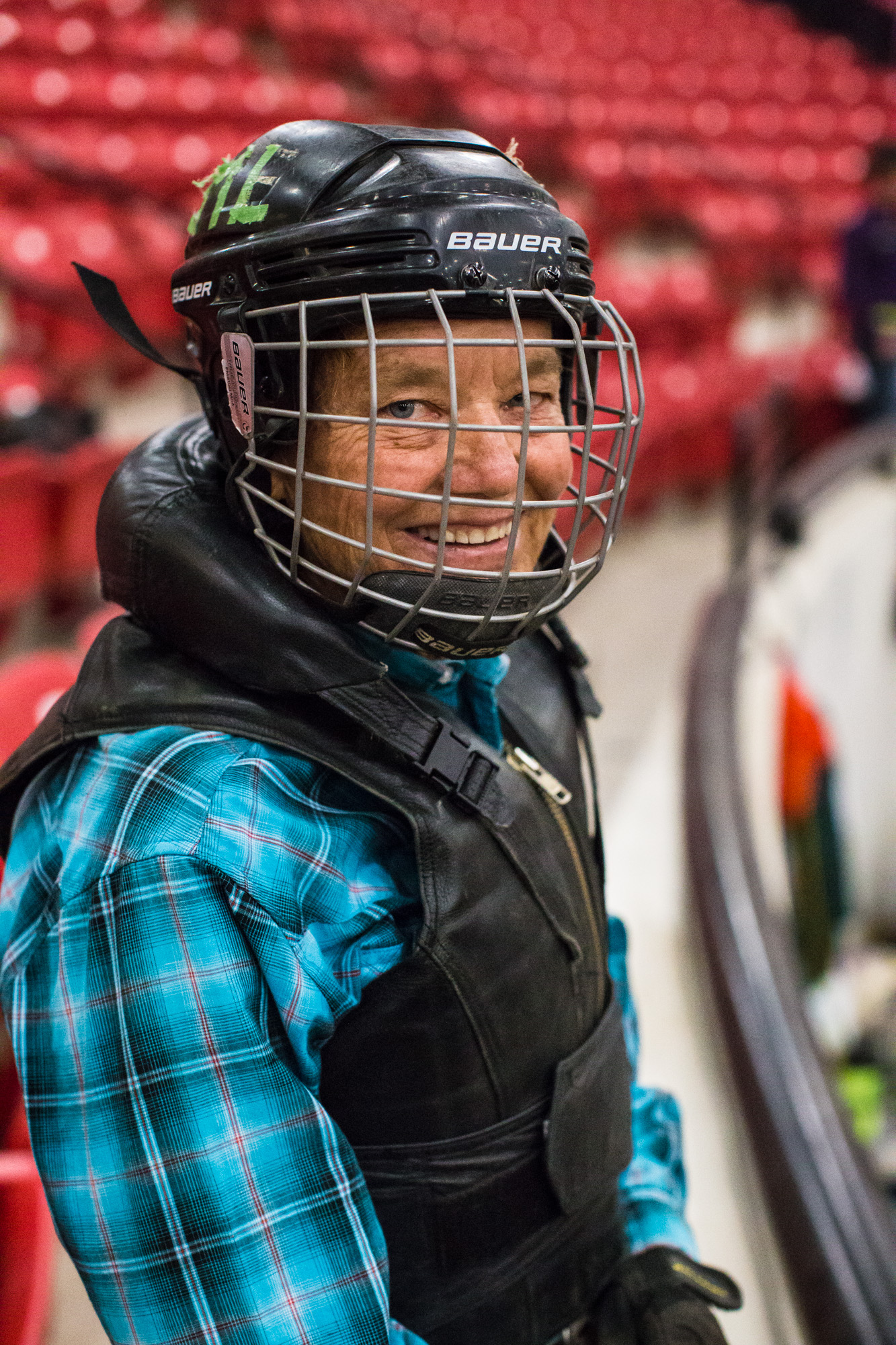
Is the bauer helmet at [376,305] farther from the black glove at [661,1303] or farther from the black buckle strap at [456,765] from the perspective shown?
the black glove at [661,1303]

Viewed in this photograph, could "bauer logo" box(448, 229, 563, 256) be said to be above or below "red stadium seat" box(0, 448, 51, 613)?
above

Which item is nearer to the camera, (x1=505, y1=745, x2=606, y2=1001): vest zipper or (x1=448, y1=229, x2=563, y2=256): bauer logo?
(x1=448, y1=229, x2=563, y2=256): bauer logo

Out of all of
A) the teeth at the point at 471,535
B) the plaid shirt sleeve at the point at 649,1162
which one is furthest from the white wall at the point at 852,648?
the teeth at the point at 471,535

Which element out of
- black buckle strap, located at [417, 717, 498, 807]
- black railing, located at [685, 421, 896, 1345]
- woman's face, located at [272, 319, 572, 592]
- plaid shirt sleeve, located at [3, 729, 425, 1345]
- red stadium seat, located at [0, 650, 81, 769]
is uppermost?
woman's face, located at [272, 319, 572, 592]

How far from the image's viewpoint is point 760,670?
8.25ft

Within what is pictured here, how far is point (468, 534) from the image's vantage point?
0.76 metres

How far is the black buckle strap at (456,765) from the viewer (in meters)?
0.73

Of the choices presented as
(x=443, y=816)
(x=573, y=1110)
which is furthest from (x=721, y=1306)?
(x=443, y=816)

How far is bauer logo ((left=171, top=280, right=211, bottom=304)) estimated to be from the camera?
0.76 m

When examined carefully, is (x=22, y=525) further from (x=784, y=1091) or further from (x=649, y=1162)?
(x=649, y=1162)

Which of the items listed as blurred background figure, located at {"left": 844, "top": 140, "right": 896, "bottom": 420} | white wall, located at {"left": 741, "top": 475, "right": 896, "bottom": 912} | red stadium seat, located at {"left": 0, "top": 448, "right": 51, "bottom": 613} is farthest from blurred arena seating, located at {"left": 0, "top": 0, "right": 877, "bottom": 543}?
white wall, located at {"left": 741, "top": 475, "right": 896, "bottom": 912}

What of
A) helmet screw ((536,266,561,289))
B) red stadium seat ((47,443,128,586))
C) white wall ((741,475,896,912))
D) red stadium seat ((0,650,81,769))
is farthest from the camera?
white wall ((741,475,896,912))

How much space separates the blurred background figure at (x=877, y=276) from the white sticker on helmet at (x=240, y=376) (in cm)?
475

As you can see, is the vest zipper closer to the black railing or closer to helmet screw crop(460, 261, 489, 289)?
helmet screw crop(460, 261, 489, 289)
